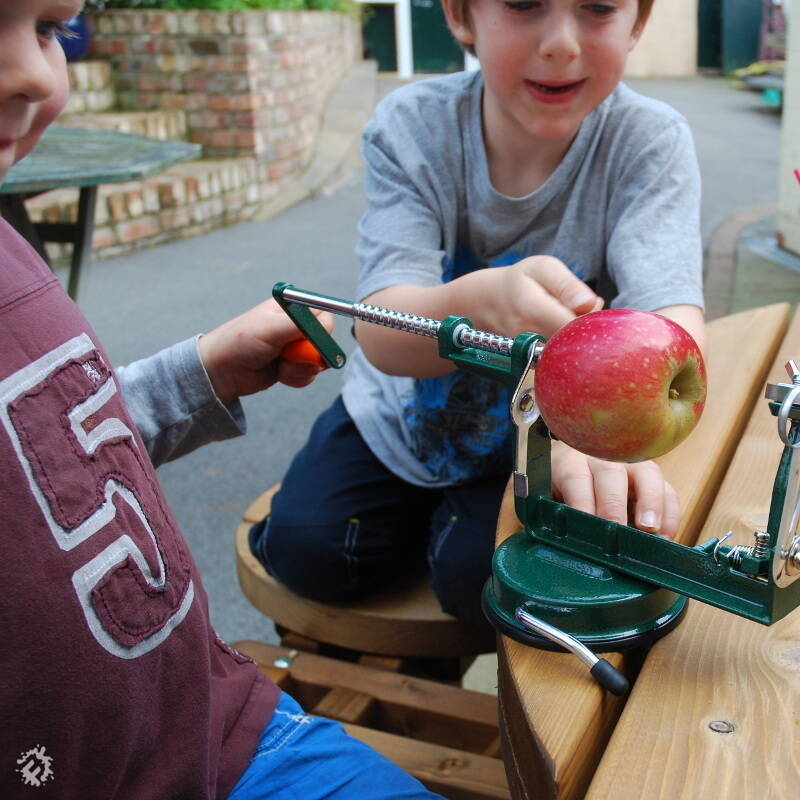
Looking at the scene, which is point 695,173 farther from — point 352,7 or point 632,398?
point 352,7

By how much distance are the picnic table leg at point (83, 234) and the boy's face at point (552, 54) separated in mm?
1692

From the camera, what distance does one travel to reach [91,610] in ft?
2.88

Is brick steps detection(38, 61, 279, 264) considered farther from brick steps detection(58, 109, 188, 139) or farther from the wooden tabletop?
the wooden tabletop

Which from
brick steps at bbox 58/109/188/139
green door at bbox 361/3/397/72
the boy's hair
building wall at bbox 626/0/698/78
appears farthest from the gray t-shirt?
building wall at bbox 626/0/698/78

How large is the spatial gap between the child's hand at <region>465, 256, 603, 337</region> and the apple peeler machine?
5.6 inches

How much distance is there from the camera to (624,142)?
1648mm

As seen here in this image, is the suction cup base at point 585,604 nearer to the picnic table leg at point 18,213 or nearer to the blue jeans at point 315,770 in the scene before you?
the blue jeans at point 315,770

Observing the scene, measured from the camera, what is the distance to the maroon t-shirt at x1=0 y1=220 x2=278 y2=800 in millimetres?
840

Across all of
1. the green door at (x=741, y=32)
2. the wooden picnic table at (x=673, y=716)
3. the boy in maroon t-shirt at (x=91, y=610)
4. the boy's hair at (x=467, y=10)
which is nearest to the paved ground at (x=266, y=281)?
the boy in maroon t-shirt at (x=91, y=610)

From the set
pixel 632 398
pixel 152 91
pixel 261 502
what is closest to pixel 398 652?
pixel 261 502

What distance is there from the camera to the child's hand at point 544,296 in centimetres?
Result: 102

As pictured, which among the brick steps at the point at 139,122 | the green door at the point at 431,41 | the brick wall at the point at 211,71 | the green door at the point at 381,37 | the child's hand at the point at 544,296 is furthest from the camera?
the green door at the point at 381,37

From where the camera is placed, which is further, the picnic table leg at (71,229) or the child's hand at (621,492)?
the picnic table leg at (71,229)

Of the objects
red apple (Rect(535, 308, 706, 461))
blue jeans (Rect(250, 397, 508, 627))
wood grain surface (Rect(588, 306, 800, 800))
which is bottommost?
blue jeans (Rect(250, 397, 508, 627))
